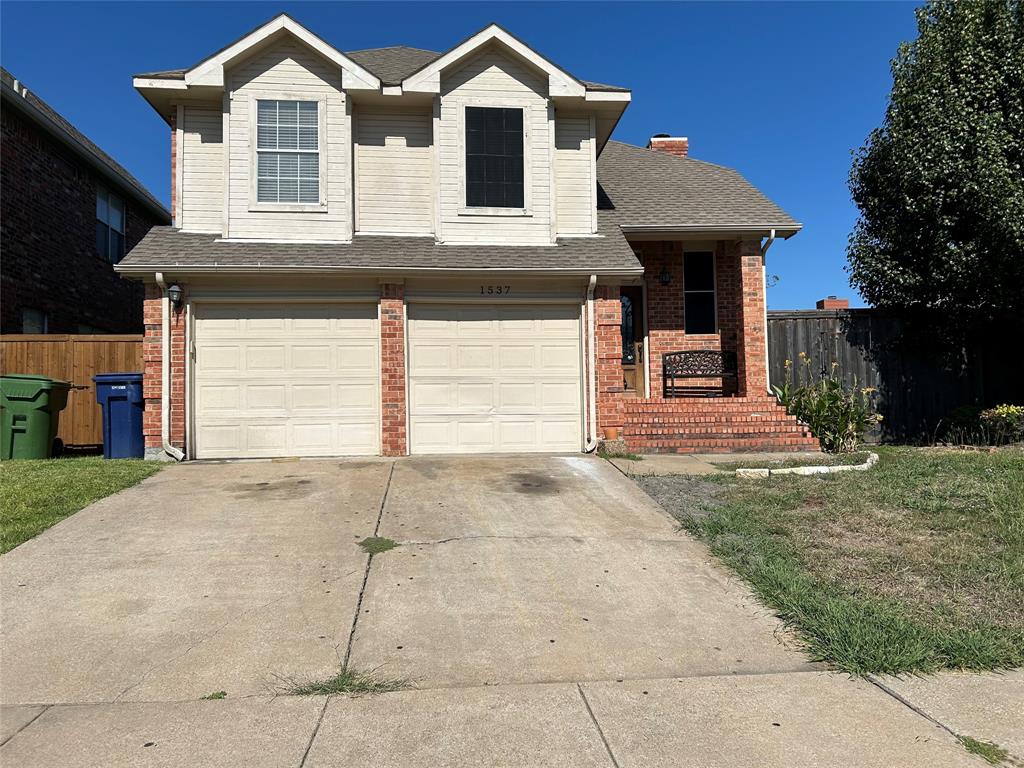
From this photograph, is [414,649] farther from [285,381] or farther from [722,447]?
[722,447]

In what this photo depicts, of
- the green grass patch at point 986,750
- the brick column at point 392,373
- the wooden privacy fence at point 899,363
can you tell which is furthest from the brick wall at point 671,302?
the green grass patch at point 986,750

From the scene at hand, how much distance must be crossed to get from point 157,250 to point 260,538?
223 inches

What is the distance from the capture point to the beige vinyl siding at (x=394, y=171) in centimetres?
988

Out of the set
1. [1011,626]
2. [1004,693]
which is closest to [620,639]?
[1004,693]

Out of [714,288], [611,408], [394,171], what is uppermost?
[394,171]

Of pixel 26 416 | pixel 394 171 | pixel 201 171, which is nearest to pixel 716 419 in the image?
pixel 394 171

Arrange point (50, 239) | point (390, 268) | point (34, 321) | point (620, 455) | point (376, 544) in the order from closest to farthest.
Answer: point (376, 544)
point (390, 268)
point (620, 455)
point (34, 321)
point (50, 239)

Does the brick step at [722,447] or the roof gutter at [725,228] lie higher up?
the roof gutter at [725,228]

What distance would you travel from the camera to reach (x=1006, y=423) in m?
10.1

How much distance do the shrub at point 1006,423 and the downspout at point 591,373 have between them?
21.7 ft

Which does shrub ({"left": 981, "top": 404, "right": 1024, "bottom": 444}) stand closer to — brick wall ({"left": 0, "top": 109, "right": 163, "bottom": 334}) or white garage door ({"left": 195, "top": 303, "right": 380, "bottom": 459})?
white garage door ({"left": 195, "top": 303, "right": 380, "bottom": 459})

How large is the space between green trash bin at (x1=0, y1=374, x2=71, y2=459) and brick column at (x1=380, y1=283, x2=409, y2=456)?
4680 millimetres

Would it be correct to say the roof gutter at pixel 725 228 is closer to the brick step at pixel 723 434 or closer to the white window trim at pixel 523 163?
the white window trim at pixel 523 163

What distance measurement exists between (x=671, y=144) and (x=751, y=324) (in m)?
6.13
